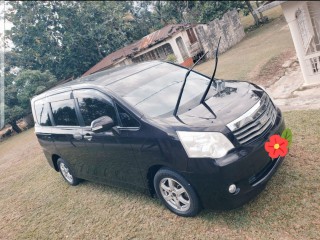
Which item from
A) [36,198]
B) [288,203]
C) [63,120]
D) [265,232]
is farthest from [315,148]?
[36,198]

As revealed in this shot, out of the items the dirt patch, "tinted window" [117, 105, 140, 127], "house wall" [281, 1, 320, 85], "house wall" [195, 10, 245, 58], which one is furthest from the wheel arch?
"house wall" [195, 10, 245, 58]

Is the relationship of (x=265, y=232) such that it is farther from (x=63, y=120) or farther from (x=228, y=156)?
(x=63, y=120)

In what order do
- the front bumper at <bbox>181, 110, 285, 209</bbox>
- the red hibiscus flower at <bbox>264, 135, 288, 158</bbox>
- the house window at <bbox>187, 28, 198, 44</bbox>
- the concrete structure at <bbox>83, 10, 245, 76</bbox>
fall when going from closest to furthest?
the front bumper at <bbox>181, 110, 285, 209</bbox>, the red hibiscus flower at <bbox>264, 135, 288, 158</bbox>, the concrete structure at <bbox>83, 10, 245, 76</bbox>, the house window at <bbox>187, 28, 198, 44</bbox>

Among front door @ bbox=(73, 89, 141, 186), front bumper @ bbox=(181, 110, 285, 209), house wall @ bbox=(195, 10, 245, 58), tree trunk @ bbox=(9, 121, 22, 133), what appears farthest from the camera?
tree trunk @ bbox=(9, 121, 22, 133)

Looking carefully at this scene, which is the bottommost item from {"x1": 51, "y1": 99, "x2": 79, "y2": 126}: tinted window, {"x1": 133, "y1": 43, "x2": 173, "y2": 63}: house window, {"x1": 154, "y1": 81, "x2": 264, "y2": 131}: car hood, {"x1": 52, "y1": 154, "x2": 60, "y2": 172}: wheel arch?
{"x1": 133, "y1": 43, "x2": 173, "y2": 63}: house window

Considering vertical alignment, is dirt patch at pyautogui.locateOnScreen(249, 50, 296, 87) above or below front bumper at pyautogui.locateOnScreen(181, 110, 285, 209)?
below

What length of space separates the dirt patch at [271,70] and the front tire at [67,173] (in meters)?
6.14

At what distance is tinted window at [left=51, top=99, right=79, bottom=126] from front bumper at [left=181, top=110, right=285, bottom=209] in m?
2.60

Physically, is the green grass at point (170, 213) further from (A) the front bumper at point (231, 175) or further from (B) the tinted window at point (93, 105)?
(B) the tinted window at point (93, 105)

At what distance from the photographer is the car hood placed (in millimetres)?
3580

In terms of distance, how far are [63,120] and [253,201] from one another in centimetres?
366

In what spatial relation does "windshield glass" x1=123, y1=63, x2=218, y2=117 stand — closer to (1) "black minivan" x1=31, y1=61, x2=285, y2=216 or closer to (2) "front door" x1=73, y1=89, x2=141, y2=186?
(1) "black minivan" x1=31, y1=61, x2=285, y2=216

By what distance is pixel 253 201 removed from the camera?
154 inches

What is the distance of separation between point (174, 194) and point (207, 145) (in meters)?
0.94
